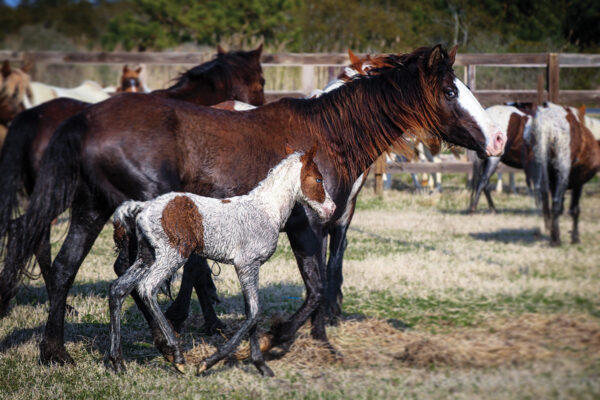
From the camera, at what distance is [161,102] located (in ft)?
13.7

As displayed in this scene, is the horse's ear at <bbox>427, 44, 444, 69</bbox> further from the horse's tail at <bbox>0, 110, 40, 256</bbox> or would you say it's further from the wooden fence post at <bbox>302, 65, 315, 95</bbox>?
the wooden fence post at <bbox>302, 65, 315, 95</bbox>

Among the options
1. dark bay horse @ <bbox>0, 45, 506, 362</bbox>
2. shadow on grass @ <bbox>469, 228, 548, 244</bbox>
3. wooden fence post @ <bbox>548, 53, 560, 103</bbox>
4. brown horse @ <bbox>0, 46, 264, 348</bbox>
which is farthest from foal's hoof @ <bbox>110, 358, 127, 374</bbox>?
wooden fence post @ <bbox>548, 53, 560, 103</bbox>

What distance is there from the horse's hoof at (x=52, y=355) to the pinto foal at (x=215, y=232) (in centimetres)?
52

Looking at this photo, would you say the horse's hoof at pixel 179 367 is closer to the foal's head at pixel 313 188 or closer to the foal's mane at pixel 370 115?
the foal's head at pixel 313 188

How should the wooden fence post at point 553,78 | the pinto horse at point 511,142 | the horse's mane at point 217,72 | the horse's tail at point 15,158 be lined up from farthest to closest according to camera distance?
the horse's mane at point 217,72
the horse's tail at point 15,158
the pinto horse at point 511,142
the wooden fence post at point 553,78

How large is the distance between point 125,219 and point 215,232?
0.55 meters

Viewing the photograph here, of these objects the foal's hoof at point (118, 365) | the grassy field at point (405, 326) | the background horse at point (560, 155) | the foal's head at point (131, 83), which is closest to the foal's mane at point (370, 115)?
the grassy field at point (405, 326)

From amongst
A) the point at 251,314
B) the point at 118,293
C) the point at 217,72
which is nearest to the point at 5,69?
the point at 217,72

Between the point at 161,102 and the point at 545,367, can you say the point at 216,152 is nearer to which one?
the point at 161,102

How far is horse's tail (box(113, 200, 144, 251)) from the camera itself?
3.68m

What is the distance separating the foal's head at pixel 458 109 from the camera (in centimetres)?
397

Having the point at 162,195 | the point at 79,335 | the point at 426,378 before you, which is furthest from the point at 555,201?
the point at 79,335

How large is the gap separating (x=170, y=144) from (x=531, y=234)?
8.97 ft

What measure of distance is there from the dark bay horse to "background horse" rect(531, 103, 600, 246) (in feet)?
6.61
